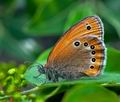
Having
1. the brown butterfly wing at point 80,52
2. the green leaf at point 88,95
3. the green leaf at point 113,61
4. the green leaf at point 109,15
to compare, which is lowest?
the green leaf at point 88,95

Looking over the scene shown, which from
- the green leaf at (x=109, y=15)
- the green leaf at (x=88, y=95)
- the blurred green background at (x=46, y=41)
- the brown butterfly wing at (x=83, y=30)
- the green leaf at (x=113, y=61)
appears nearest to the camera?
the green leaf at (x=88, y=95)

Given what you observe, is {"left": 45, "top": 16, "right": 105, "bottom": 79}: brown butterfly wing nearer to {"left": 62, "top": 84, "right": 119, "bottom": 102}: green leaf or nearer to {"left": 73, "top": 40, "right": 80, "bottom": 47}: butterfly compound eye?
{"left": 73, "top": 40, "right": 80, "bottom": 47}: butterfly compound eye

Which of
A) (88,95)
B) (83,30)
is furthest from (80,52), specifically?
(88,95)

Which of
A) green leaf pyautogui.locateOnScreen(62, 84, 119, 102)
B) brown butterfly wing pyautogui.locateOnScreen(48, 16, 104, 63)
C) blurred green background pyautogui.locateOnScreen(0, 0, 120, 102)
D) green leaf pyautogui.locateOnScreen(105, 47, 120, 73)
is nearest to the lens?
green leaf pyautogui.locateOnScreen(62, 84, 119, 102)

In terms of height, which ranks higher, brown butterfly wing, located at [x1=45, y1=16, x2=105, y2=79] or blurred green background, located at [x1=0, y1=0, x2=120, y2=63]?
blurred green background, located at [x1=0, y1=0, x2=120, y2=63]

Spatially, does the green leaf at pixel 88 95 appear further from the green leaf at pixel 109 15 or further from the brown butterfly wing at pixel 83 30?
the green leaf at pixel 109 15

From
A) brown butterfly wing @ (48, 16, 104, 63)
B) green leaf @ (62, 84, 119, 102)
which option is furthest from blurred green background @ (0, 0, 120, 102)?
brown butterfly wing @ (48, 16, 104, 63)

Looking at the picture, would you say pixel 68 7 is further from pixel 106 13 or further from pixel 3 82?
pixel 3 82

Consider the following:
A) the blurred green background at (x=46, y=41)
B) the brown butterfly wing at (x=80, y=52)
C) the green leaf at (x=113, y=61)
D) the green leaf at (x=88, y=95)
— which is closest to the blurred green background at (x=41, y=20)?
the blurred green background at (x=46, y=41)

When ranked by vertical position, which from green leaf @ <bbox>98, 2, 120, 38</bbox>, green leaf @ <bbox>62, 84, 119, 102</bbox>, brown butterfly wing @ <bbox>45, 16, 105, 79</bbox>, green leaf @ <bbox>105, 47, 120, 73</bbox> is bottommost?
green leaf @ <bbox>62, 84, 119, 102</bbox>
